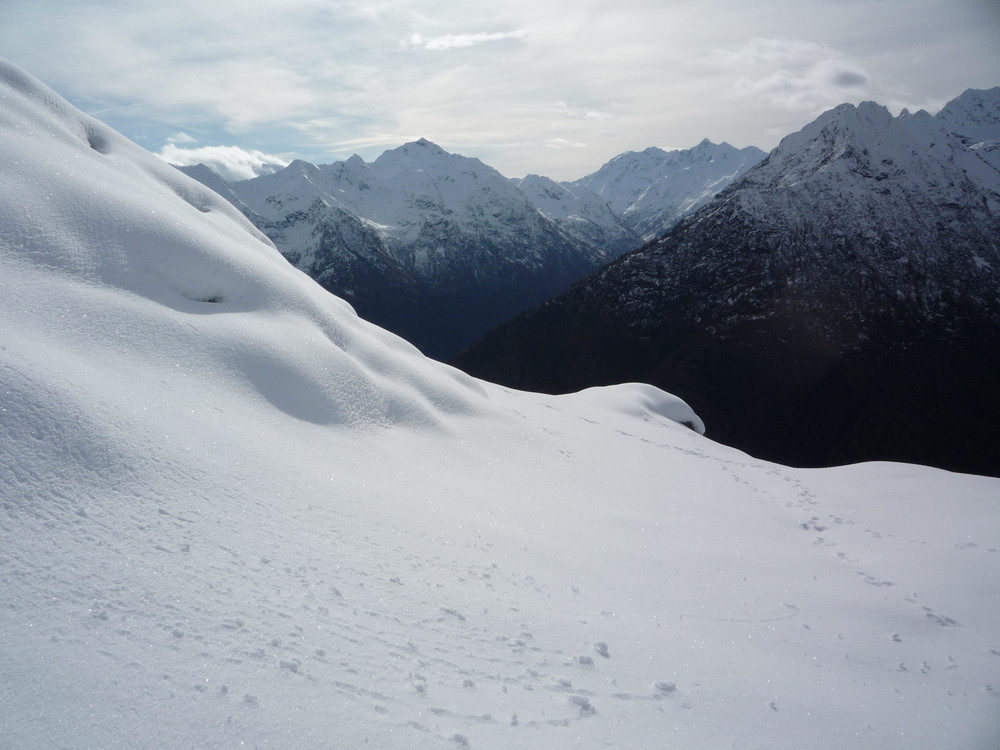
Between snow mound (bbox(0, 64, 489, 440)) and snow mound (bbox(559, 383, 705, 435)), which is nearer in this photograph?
snow mound (bbox(0, 64, 489, 440))

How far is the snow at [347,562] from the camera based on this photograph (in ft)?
18.8

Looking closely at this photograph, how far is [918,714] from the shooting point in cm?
721

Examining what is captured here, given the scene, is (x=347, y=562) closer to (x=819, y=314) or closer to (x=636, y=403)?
(x=636, y=403)

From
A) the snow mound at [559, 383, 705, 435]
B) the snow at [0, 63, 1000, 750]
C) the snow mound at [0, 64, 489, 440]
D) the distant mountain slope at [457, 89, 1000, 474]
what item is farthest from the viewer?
the distant mountain slope at [457, 89, 1000, 474]

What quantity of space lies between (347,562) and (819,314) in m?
155

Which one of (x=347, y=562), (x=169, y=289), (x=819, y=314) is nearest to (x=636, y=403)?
(x=169, y=289)

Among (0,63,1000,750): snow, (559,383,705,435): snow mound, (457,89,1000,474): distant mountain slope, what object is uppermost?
(457,89,1000,474): distant mountain slope

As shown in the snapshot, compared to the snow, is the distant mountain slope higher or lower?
higher

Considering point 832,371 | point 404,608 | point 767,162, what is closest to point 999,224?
point 767,162

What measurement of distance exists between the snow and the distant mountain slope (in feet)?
357

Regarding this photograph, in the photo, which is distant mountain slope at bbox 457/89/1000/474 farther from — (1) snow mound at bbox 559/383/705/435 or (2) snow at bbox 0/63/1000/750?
(2) snow at bbox 0/63/1000/750

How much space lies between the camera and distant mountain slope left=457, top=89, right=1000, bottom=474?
376 feet

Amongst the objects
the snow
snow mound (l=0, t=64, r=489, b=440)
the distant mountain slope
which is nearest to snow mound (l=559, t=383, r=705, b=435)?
snow mound (l=0, t=64, r=489, b=440)

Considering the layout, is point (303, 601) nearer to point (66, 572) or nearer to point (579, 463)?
point (66, 572)
